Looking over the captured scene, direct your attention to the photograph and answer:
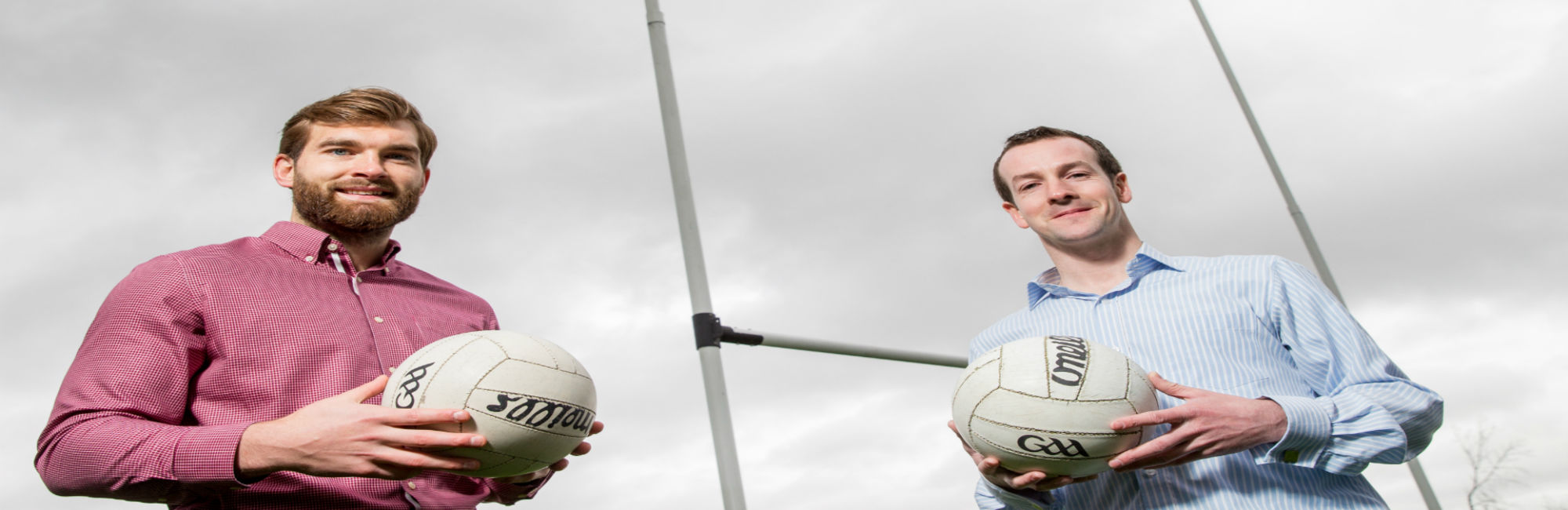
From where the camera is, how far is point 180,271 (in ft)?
8.06

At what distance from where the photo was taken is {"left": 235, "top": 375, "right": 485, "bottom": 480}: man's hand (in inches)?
79.0

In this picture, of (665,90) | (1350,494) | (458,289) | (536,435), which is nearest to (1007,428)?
(1350,494)

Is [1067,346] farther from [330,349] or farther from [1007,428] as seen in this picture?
[330,349]

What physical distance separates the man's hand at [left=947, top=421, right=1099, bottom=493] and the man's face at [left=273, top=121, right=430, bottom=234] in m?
1.69

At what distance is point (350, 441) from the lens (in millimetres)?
2004

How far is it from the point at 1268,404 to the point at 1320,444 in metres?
0.19

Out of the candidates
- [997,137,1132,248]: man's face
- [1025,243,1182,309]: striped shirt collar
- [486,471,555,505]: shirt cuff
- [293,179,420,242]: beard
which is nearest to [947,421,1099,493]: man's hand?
[1025,243,1182,309]: striped shirt collar

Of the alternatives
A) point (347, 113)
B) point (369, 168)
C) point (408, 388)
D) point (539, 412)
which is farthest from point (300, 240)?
point (539, 412)

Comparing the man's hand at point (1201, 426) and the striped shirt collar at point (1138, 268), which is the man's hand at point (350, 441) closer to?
the man's hand at point (1201, 426)

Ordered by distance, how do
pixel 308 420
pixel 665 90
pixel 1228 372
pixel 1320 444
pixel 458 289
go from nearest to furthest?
pixel 308 420 → pixel 1320 444 → pixel 1228 372 → pixel 458 289 → pixel 665 90

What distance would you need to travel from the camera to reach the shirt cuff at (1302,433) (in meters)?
2.38

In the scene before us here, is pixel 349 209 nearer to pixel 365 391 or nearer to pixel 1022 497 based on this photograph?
pixel 365 391

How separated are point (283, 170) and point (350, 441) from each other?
1.38 metres

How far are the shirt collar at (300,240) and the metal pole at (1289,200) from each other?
6022 mm
